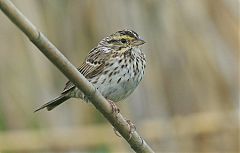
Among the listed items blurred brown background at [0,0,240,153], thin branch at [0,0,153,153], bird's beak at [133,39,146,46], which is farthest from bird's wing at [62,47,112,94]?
thin branch at [0,0,153,153]

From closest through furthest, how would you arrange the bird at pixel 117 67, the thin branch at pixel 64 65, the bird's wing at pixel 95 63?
the thin branch at pixel 64 65 → the bird at pixel 117 67 → the bird's wing at pixel 95 63

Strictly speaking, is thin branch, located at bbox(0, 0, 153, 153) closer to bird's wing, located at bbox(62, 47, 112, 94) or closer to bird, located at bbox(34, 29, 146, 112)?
bird, located at bbox(34, 29, 146, 112)

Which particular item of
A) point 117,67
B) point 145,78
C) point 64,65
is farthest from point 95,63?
point 64,65

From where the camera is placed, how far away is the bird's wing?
296 centimetres

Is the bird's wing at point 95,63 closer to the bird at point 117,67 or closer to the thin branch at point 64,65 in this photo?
the bird at point 117,67

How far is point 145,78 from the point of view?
3.91 metres

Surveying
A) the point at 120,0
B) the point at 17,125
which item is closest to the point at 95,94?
the point at 120,0

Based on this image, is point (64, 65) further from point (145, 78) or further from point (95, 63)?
point (145, 78)

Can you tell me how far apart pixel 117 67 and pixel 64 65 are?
1.17 meters

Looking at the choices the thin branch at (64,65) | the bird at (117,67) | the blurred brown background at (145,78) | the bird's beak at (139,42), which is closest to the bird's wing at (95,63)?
the bird at (117,67)

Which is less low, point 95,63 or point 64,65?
point 95,63

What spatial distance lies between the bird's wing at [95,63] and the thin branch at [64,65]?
816mm

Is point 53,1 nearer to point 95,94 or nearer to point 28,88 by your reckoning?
point 28,88

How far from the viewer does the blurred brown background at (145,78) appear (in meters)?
3.76
